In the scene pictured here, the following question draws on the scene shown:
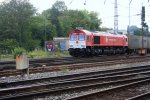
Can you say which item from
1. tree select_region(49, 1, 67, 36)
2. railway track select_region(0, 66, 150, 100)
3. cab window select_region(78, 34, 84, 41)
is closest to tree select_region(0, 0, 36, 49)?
tree select_region(49, 1, 67, 36)

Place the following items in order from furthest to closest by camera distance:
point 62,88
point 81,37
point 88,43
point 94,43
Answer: point 94,43 < point 81,37 < point 88,43 < point 62,88

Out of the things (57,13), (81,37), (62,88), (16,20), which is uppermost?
(57,13)

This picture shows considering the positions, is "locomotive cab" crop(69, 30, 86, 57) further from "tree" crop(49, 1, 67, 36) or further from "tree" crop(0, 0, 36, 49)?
"tree" crop(49, 1, 67, 36)

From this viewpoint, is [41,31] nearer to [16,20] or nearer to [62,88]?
[16,20]

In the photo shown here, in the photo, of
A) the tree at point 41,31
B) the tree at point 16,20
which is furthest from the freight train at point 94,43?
the tree at point 41,31

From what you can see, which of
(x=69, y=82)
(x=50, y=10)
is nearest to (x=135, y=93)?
(x=69, y=82)

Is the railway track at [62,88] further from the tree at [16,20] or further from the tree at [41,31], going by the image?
the tree at [41,31]

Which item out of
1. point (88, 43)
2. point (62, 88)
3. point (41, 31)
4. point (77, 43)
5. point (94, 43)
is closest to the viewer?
point (62, 88)

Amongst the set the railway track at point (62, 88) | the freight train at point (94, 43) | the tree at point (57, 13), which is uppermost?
the tree at point (57, 13)

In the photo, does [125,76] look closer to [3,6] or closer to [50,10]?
[3,6]

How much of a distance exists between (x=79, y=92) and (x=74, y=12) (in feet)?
323

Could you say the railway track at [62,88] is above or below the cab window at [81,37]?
below

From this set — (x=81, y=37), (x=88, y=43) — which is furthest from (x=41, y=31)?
(x=88, y=43)

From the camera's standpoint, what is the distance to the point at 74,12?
109 meters
